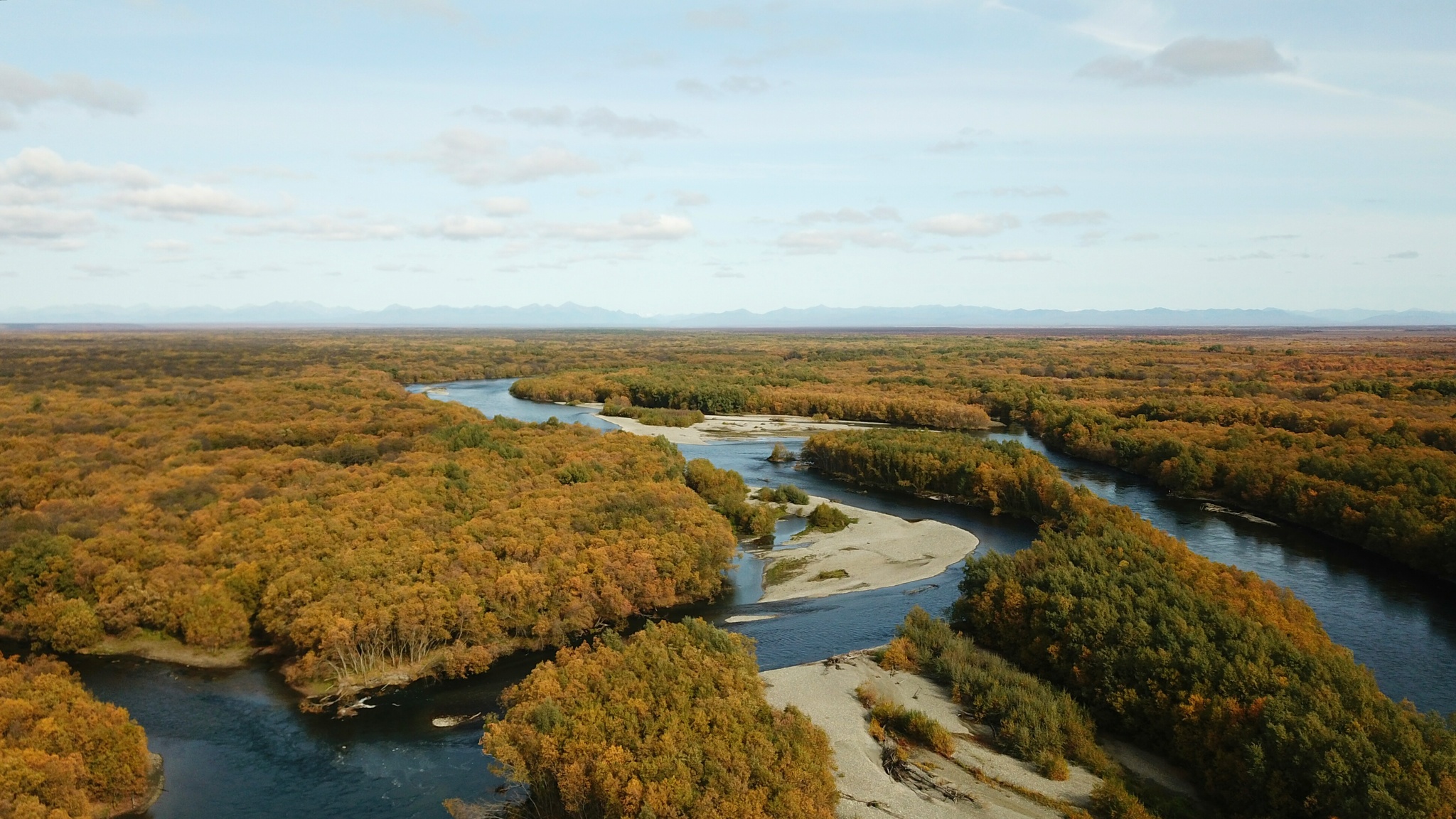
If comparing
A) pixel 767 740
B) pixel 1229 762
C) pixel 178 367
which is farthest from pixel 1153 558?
pixel 178 367

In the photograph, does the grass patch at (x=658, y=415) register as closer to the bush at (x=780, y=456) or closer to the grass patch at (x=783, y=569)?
the bush at (x=780, y=456)

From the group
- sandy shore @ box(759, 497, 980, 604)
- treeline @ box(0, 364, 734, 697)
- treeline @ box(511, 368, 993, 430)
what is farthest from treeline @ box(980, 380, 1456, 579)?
treeline @ box(0, 364, 734, 697)

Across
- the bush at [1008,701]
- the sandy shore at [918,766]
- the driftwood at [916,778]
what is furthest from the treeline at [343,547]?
the driftwood at [916,778]

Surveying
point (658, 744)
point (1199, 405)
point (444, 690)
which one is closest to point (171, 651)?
point (444, 690)

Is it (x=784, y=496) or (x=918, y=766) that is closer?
(x=918, y=766)

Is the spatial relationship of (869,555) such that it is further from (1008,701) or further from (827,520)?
(1008,701)

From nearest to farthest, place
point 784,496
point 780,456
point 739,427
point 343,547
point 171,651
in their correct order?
point 171,651 < point 343,547 < point 784,496 < point 780,456 < point 739,427

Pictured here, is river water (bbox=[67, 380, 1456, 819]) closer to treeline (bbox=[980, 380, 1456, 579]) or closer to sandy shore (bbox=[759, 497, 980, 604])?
sandy shore (bbox=[759, 497, 980, 604])
